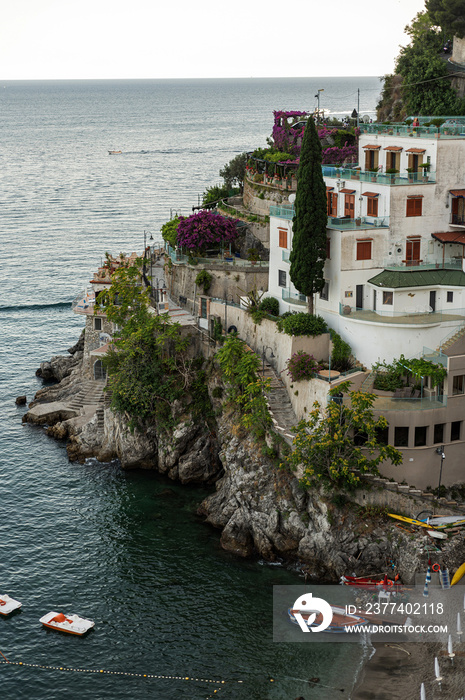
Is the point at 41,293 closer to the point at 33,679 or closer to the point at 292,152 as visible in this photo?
the point at 292,152

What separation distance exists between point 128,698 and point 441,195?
38.5 metres

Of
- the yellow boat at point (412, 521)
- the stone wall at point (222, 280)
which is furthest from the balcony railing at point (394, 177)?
the yellow boat at point (412, 521)

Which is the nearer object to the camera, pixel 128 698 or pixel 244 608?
pixel 128 698

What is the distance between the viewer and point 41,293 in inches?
4818

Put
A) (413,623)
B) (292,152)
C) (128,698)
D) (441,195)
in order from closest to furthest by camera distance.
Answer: (128,698) → (413,623) → (441,195) → (292,152)

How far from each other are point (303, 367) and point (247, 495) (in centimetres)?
914

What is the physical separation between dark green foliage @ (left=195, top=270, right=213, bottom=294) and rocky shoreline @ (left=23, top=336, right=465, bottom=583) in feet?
36.3

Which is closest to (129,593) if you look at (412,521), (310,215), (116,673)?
(116,673)

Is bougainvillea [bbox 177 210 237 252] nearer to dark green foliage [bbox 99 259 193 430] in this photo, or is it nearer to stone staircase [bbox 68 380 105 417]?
dark green foliage [bbox 99 259 193 430]

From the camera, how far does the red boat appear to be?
52.5m

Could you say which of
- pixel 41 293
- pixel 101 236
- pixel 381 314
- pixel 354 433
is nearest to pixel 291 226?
pixel 381 314


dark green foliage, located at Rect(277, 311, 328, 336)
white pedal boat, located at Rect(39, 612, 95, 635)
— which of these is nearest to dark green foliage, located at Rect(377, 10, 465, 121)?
dark green foliage, located at Rect(277, 311, 328, 336)

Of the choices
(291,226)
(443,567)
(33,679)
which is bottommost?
(33,679)

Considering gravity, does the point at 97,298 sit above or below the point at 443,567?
above
